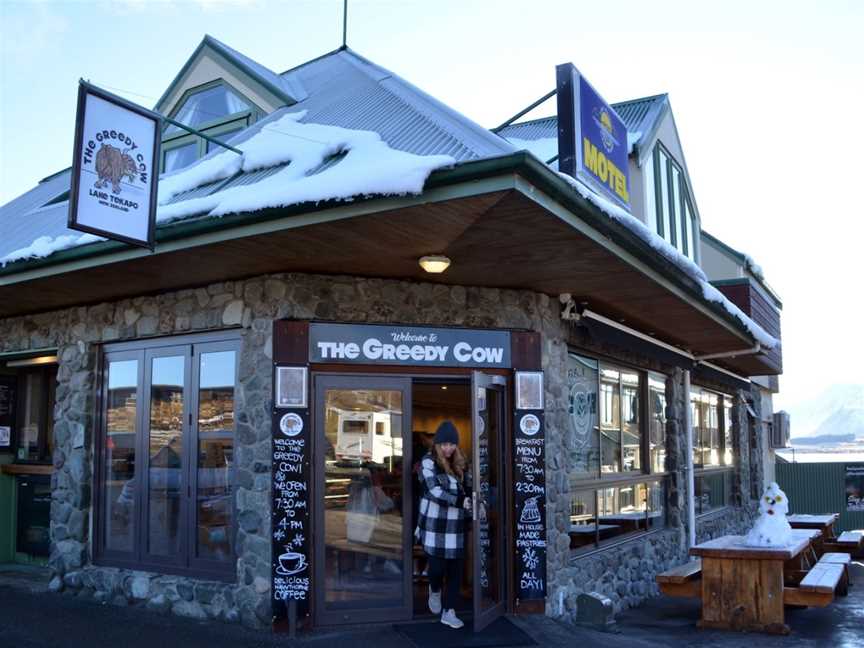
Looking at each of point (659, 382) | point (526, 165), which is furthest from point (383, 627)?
point (659, 382)

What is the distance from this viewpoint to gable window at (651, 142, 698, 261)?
44.9ft

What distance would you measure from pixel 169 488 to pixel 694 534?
8.07m

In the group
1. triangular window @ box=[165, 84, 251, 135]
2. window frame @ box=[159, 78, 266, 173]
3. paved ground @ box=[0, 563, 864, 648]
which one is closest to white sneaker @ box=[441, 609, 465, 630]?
paved ground @ box=[0, 563, 864, 648]

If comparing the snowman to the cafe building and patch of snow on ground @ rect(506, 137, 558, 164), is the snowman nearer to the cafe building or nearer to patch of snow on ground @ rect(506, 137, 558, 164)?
the cafe building

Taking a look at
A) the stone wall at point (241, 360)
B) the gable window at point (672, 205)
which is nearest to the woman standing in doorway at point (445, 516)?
the stone wall at point (241, 360)

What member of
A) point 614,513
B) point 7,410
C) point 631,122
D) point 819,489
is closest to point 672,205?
point 631,122

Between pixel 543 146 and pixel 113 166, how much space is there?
6.84m

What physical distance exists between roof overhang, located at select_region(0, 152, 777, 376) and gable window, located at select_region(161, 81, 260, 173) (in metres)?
Answer: 2.48

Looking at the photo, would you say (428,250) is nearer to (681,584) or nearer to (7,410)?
(681,584)

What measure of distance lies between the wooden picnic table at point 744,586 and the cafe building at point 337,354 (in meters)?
1.16

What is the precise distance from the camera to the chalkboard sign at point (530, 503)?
820 centimetres

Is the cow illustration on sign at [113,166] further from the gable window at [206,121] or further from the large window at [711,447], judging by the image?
the large window at [711,447]

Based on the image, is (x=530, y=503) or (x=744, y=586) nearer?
(x=530, y=503)

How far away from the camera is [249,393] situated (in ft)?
25.6
